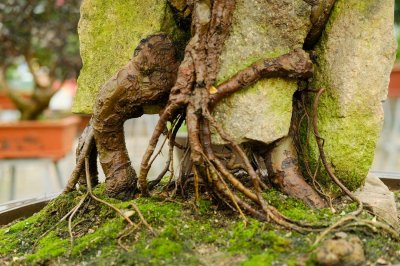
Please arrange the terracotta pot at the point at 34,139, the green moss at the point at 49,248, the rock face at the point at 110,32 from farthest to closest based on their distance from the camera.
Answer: the terracotta pot at the point at 34,139
the rock face at the point at 110,32
the green moss at the point at 49,248

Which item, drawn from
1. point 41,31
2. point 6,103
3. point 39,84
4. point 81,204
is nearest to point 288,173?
point 81,204

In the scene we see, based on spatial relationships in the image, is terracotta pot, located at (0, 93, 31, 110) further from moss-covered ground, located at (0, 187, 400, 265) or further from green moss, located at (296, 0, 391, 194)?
green moss, located at (296, 0, 391, 194)

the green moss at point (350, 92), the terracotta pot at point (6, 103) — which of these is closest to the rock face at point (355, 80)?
the green moss at point (350, 92)

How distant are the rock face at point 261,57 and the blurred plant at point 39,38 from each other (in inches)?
92.1

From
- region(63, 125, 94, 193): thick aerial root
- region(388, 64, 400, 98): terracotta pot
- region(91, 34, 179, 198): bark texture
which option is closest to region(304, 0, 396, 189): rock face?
region(91, 34, 179, 198): bark texture

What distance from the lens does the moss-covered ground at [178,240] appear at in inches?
37.6

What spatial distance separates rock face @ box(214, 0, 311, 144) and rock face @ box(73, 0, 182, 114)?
18cm

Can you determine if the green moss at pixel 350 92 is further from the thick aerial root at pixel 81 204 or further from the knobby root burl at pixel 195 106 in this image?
the thick aerial root at pixel 81 204

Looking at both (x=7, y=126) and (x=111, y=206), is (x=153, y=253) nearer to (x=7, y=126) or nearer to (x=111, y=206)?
(x=111, y=206)

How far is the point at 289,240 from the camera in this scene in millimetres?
978

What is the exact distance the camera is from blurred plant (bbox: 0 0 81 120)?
3213mm

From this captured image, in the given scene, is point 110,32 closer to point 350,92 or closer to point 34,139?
point 350,92

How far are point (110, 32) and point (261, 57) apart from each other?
0.38 meters

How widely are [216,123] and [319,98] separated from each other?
313 millimetres
